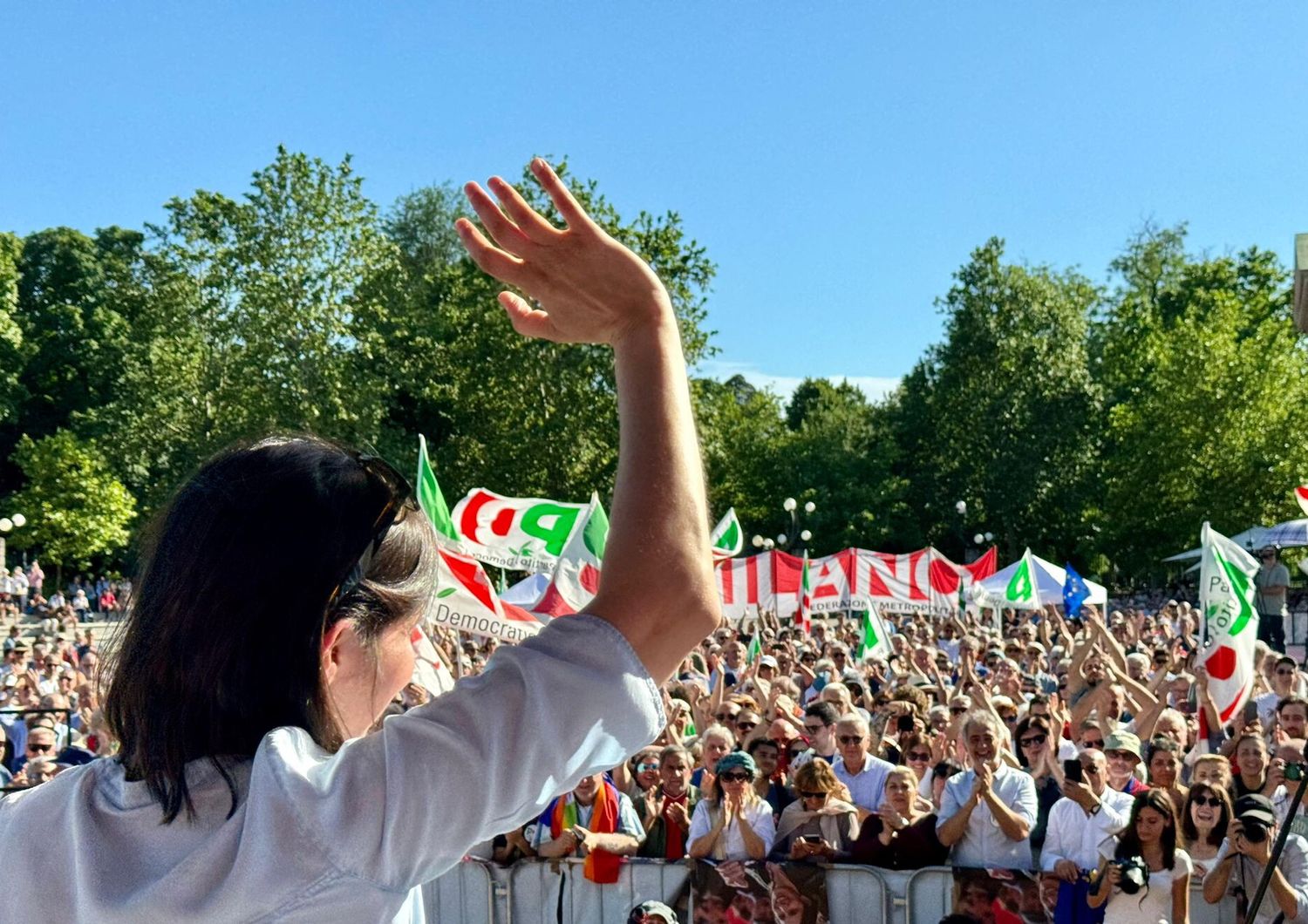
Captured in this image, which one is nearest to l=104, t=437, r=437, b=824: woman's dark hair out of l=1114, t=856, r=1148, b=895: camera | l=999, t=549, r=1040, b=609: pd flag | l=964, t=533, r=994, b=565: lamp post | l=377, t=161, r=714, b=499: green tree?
l=1114, t=856, r=1148, b=895: camera

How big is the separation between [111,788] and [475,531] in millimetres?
13857

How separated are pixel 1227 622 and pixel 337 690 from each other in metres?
11.0

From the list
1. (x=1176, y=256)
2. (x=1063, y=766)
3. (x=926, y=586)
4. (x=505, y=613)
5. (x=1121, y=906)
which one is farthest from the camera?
(x=1176, y=256)

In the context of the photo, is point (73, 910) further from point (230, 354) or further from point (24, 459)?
point (24, 459)

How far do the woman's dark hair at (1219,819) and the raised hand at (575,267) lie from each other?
6.51 metres

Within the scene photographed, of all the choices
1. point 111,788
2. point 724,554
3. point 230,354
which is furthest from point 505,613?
point 230,354

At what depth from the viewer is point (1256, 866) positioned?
6.79 metres

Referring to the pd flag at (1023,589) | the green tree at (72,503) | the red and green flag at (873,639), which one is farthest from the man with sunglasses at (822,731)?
the green tree at (72,503)

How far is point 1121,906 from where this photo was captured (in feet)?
21.8

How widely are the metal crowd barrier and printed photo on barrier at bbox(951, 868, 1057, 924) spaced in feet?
0.25

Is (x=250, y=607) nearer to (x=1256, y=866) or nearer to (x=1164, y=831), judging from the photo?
(x=1164, y=831)

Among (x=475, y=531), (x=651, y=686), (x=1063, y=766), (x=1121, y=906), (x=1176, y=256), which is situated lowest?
(x=1121, y=906)

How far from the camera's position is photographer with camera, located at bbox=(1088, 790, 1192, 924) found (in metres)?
6.58

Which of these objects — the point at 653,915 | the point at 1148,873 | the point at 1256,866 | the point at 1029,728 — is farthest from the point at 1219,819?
the point at 653,915
